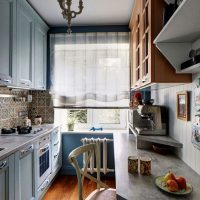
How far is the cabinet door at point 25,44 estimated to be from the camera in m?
2.37

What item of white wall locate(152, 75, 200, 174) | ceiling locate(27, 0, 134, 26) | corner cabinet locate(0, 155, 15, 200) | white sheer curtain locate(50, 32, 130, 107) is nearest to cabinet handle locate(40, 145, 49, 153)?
corner cabinet locate(0, 155, 15, 200)

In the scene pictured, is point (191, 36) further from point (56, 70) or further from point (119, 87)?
point (56, 70)

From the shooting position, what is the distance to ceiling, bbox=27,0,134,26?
8.39 feet

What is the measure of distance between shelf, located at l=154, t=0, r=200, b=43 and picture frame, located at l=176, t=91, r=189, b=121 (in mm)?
431

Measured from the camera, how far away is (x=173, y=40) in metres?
1.49

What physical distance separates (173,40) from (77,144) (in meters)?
2.41

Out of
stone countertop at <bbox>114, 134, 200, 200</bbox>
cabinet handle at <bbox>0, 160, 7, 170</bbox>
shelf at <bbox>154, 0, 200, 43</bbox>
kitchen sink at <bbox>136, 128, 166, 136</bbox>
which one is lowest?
stone countertop at <bbox>114, 134, 200, 200</bbox>

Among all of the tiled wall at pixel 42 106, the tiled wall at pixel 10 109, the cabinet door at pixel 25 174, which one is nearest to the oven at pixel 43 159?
the cabinet door at pixel 25 174

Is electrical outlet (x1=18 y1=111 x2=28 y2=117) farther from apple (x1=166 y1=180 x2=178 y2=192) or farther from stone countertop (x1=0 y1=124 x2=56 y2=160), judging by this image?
apple (x1=166 y1=180 x2=178 y2=192)

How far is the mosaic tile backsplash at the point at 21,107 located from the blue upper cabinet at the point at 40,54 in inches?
11.1

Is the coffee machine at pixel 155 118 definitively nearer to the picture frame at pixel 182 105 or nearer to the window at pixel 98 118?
the picture frame at pixel 182 105

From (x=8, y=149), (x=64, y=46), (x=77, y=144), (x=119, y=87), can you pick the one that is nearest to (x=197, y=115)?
(x=8, y=149)

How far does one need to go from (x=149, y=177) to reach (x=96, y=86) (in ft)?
7.18

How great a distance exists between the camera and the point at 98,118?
3613 mm
